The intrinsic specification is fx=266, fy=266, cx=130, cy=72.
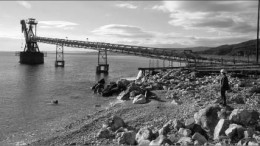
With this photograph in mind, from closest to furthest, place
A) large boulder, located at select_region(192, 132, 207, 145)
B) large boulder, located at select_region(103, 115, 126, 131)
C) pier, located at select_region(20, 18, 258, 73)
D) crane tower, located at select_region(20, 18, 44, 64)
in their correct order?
large boulder, located at select_region(192, 132, 207, 145), large boulder, located at select_region(103, 115, 126, 131), pier, located at select_region(20, 18, 258, 73), crane tower, located at select_region(20, 18, 44, 64)

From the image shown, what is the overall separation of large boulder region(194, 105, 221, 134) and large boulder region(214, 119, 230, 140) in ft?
1.77

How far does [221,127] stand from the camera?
10617 millimetres

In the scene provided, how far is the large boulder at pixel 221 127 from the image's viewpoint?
1053 centimetres

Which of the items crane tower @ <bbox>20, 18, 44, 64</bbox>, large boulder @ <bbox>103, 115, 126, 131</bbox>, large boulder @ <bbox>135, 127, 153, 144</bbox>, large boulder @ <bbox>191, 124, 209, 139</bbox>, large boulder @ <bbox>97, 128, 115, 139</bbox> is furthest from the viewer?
crane tower @ <bbox>20, 18, 44, 64</bbox>

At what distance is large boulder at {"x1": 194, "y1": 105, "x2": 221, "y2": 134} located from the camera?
11.5m

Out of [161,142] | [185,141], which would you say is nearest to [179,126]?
[185,141]

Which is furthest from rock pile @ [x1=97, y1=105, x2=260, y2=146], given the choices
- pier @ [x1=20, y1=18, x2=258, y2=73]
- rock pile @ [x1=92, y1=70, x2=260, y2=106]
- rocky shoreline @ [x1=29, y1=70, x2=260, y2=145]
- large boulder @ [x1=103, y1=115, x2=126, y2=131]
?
pier @ [x1=20, y1=18, x2=258, y2=73]

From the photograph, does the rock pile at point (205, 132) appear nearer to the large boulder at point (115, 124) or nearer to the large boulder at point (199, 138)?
the large boulder at point (199, 138)

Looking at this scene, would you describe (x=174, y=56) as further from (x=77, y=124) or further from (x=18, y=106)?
(x=77, y=124)

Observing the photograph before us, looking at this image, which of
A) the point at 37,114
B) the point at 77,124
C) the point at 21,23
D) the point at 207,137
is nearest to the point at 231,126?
the point at 207,137

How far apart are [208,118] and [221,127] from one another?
123 centimetres

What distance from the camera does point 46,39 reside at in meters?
106

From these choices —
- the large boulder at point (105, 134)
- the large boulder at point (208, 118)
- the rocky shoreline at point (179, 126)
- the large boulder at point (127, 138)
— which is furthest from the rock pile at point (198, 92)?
the large boulder at point (127, 138)

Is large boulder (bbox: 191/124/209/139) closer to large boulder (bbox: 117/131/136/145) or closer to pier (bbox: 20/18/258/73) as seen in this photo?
large boulder (bbox: 117/131/136/145)
